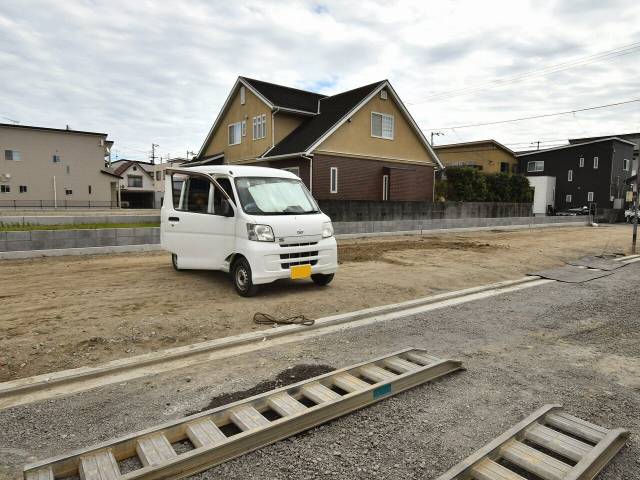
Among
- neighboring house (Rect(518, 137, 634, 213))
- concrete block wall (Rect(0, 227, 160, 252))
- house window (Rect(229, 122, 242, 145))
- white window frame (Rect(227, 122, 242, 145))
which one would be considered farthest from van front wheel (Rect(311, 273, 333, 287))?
neighboring house (Rect(518, 137, 634, 213))

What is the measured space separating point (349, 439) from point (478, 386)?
1547mm

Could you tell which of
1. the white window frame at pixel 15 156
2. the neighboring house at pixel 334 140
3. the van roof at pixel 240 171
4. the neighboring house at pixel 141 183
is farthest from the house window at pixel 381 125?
the neighboring house at pixel 141 183

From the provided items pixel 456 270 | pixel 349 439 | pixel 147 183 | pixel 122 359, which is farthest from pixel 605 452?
pixel 147 183

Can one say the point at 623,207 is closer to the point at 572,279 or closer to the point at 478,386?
the point at 572,279

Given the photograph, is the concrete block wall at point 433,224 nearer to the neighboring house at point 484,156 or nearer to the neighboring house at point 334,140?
the neighboring house at point 334,140

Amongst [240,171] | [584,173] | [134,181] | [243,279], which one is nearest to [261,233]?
[243,279]

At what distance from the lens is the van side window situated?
7574 mm

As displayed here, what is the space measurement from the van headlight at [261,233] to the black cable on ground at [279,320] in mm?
1266

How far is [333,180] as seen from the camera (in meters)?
22.0

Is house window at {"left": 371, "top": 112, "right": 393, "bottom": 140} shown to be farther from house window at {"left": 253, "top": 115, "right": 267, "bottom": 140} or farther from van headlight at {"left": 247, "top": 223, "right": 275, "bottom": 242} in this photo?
van headlight at {"left": 247, "top": 223, "right": 275, "bottom": 242}

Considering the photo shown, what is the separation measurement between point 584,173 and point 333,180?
31.7m

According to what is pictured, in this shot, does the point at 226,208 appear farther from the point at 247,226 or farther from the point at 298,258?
the point at 298,258

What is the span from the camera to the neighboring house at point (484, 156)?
42844 mm

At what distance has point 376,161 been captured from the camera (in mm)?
23641
